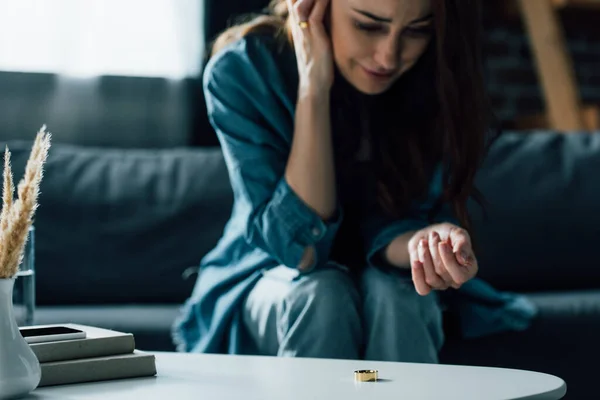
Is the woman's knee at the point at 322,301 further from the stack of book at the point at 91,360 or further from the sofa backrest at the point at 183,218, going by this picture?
the sofa backrest at the point at 183,218

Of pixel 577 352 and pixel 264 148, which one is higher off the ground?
pixel 264 148

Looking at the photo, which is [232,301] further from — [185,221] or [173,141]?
[173,141]

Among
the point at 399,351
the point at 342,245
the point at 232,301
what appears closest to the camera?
the point at 399,351

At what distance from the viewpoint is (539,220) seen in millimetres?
2000

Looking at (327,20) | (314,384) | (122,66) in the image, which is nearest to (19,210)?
(314,384)

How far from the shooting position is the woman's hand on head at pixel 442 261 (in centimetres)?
102

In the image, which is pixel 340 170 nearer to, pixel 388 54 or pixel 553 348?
pixel 388 54

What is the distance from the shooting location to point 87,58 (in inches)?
97.8

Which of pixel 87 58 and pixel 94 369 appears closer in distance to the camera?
pixel 94 369

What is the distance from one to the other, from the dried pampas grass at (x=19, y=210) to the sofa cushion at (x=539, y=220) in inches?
52.3

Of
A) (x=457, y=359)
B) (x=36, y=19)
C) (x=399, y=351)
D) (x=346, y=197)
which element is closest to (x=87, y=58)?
(x=36, y=19)

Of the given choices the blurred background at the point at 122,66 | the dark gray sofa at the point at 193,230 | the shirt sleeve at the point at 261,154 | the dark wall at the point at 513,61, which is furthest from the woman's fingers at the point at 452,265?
the dark wall at the point at 513,61

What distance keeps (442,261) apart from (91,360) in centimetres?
42

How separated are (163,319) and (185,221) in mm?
341
